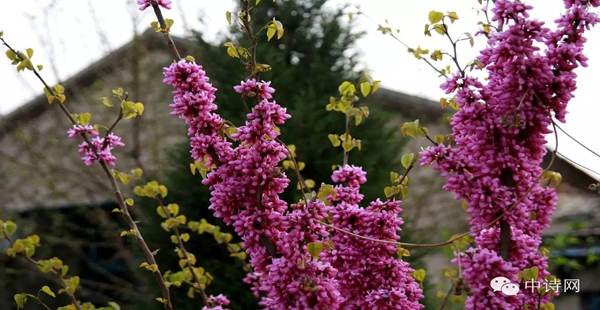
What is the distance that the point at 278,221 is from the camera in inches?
57.0

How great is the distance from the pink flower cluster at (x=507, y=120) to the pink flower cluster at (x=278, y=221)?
20 centimetres

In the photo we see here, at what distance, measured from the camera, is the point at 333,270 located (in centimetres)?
141

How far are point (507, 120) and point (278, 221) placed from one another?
0.53m

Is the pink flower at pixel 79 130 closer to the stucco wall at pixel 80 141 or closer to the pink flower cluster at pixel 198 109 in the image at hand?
the pink flower cluster at pixel 198 109

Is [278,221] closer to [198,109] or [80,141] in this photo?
[198,109]

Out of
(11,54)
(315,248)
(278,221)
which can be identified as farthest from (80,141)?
(315,248)

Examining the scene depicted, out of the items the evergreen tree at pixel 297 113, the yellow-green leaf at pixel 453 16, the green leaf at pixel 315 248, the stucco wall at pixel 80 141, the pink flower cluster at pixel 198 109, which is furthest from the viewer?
the stucco wall at pixel 80 141

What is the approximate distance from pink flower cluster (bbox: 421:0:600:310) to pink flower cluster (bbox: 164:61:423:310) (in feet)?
0.66

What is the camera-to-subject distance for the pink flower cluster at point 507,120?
139cm

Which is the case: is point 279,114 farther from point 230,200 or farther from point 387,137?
point 387,137

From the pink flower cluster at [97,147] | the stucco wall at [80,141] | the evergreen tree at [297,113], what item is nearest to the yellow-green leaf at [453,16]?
the pink flower cluster at [97,147]

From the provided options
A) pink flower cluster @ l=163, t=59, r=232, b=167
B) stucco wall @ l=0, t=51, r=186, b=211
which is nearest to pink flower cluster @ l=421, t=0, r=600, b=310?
pink flower cluster @ l=163, t=59, r=232, b=167

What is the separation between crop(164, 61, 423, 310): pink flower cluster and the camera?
4.59 ft

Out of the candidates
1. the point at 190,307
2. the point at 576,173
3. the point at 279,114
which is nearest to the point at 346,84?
the point at 279,114
